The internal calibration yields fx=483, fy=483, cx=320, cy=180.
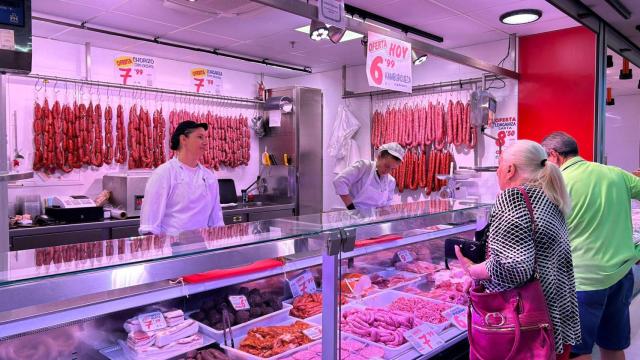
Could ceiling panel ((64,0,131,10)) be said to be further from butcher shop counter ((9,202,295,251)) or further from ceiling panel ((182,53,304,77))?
butcher shop counter ((9,202,295,251))

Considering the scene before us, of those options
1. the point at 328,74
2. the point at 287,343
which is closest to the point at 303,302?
the point at 287,343

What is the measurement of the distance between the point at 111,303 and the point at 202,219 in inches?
75.9

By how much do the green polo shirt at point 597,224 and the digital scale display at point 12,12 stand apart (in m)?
3.64

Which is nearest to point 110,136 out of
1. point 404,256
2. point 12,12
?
point 12,12

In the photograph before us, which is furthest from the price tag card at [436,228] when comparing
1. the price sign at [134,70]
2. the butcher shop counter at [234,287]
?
the price sign at [134,70]

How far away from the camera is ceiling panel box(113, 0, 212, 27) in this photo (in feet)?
16.6

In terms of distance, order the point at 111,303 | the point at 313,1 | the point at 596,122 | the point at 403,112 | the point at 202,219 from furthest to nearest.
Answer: the point at 403,112 → the point at 596,122 → the point at 313,1 → the point at 202,219 → the point at 111,303

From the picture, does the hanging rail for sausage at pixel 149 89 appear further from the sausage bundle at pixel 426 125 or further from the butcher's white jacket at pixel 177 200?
the butcher's white jacket at pixel 177 200

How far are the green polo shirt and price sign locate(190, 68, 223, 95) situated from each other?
5.81 m

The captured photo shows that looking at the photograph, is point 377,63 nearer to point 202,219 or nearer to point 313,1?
point 313,1

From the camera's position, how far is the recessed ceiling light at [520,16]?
5.38m

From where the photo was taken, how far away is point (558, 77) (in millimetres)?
6250

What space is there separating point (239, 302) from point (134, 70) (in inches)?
208

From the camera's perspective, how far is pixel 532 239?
7.08 feet
